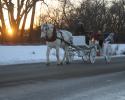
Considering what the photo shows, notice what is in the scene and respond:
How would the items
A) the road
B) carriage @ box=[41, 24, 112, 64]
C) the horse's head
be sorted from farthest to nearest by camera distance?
carriage @ box=[41, 24, 112, 64] → the horse's head → the road

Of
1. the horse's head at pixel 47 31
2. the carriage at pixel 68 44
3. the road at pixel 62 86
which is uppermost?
the horse's head at pixel 47 31

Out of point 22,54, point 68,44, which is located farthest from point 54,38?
point 22,54

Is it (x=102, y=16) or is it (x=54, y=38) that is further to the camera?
(x=102, y=16)

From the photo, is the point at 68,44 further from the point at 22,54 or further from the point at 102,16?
the point at 102,16

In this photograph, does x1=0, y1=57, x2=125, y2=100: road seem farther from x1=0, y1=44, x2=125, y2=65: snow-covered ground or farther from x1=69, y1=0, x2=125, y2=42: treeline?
x1=69, y1=0, x2=125, y2=42: treeline

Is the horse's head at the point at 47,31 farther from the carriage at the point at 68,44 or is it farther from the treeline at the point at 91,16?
the treeline at the point at 91,16

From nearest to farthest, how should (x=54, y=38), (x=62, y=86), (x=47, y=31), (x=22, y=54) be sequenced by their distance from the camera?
(x=62, y=86)
(x=47, y=31)
(x=54, y=38)
(x=22, y=54)

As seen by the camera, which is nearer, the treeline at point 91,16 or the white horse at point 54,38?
the white horse at point 54,38

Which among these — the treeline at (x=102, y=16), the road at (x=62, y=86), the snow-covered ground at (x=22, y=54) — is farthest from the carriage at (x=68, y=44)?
the treeline at (x=102, y=16)

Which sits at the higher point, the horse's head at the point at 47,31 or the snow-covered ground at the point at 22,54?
the horse's head at the point at 47,31

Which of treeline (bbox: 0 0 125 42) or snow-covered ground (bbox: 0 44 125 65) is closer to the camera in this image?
snow-covered ground (bbox: 0 44 125 65)

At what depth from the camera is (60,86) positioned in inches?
563

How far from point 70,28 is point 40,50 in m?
36.8

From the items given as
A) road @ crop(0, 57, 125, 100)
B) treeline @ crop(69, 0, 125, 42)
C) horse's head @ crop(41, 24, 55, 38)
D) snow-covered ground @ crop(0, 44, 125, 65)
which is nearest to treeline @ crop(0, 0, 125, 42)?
treeline @ crop(69, 0, 125, 42)
